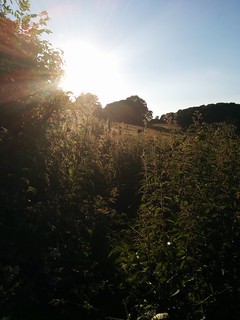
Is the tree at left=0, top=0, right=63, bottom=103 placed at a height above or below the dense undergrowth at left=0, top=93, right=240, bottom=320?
above

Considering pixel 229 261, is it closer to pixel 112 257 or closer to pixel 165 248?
pixel 165 248

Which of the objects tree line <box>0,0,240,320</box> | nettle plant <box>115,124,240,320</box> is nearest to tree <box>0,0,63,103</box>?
tree line <box>0,0,240,320</box>

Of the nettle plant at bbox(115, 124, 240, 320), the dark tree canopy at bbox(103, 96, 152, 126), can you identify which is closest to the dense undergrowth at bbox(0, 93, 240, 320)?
the nettle plant at bbox(115, 124, 240, 320)

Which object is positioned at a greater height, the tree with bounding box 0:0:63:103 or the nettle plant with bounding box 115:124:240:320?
the tree with bounding box 0:0:63:103

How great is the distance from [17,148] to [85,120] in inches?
95.6

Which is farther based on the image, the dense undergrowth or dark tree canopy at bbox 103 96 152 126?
dark tree canopy at bbox 103 96 152 126

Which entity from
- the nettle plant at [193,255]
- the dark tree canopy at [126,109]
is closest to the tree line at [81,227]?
the nettle plant at [193,255]

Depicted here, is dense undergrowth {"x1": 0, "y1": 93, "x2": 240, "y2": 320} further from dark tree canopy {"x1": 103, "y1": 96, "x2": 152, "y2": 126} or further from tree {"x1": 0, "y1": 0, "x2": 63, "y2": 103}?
dark tree canopy {"x1": 103, "y1": 96, "x2": 152, "y2": 126}

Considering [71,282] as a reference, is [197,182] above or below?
above

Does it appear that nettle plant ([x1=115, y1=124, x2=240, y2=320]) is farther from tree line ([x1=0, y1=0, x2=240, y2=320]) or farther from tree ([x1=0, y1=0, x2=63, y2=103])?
tree ([x1=0, y1=0, x2=63, y2=103])

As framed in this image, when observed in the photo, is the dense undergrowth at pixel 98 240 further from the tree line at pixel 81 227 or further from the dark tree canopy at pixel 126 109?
the dark tree canopy at pixel 126 109

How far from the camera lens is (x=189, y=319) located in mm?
3148

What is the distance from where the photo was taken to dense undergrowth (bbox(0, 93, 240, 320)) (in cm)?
335

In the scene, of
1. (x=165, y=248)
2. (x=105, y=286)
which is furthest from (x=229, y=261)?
(x=105, y=286)
